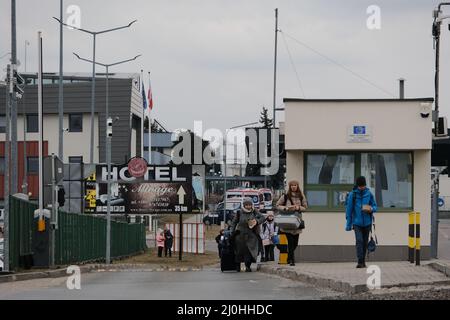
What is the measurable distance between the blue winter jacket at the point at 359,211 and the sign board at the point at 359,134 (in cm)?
611

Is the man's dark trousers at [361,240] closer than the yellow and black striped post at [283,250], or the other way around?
the man's dark trousers at [361,240]

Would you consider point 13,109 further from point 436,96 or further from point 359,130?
point 436,96

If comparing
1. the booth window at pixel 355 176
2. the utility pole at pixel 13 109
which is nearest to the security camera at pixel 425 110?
the booth window at pixel 355 176

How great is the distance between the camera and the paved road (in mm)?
14078

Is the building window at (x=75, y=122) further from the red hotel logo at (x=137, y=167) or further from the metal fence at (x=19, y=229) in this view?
the metal fence at (x=19, y=229)

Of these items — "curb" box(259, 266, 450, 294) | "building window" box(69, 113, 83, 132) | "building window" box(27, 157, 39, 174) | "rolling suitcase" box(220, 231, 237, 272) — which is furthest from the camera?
"building window" box(69, 113, 83, 132)

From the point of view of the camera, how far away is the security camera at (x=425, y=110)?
23391mm

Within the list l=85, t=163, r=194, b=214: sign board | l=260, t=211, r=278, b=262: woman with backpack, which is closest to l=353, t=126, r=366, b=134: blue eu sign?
l=260, t=211, r=278, b=262: woman with backpack

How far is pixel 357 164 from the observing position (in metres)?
23.6

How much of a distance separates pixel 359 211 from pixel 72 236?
1383 centimetres

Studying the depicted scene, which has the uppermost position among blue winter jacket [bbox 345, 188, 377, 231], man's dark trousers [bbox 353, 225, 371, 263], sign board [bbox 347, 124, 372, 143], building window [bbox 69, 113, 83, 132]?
building window [bbox 69, 113, 83, 132]

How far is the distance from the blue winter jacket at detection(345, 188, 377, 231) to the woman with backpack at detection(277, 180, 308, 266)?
222cm

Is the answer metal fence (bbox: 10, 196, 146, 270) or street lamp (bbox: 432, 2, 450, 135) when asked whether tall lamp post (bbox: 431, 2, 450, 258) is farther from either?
metal fence (bbox: 10, 196, 146, 270)

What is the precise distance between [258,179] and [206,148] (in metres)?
21.3
